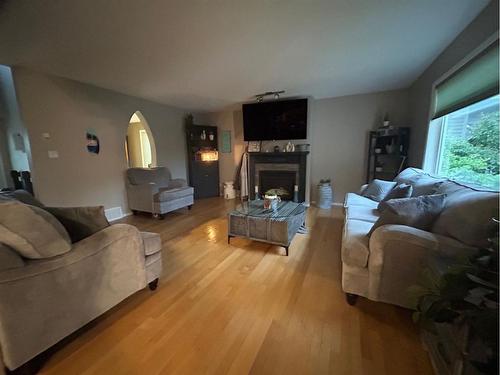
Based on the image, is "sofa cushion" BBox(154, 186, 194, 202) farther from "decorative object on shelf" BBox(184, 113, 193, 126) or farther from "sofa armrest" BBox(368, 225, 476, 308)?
"sofa armrest" BBox(368, 225, 476, 308)

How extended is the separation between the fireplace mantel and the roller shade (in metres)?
2.30

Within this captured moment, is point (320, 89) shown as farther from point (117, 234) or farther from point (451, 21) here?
point (117, 234)

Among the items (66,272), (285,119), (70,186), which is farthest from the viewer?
(285,119)

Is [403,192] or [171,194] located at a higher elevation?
[403,192]

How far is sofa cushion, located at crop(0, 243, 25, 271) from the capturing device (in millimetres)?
1022

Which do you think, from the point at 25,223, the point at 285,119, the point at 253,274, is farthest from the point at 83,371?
the point at 285,119

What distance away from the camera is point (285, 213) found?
2.64m

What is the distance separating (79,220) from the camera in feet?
4.94

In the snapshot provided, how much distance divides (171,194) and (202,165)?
1.81 meters

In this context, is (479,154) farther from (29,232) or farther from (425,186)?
(29,232)

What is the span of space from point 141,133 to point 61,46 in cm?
442

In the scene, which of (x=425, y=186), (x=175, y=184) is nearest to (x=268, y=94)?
(x=175, y=184)

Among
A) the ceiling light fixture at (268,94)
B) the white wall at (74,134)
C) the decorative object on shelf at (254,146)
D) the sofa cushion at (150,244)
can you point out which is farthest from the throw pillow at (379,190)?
the white wall at (74,134)

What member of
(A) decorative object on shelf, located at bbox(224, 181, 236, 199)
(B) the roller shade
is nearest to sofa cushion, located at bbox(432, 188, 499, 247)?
(B) the roller shade
